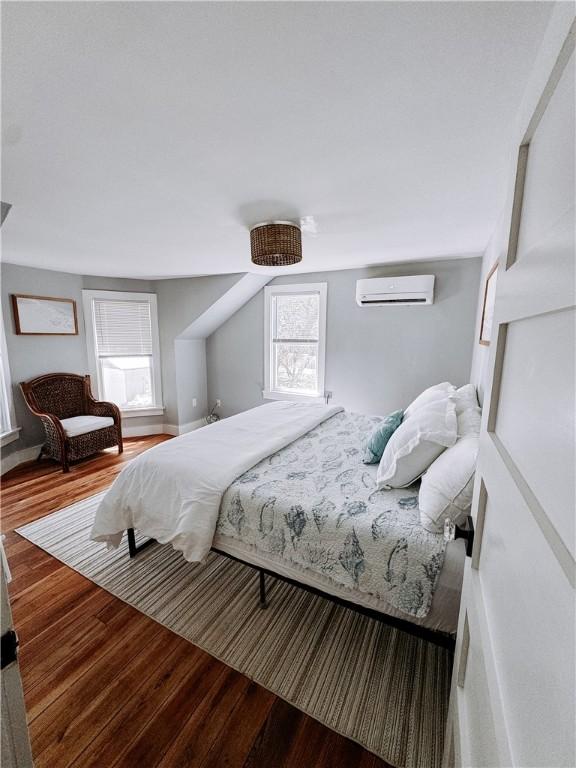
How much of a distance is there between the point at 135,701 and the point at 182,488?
34.5 inches

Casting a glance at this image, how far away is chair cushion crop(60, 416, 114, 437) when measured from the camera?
11.3 ft

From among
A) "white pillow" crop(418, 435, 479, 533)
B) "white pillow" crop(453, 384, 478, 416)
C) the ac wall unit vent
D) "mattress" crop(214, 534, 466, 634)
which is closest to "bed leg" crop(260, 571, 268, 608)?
"mattress" crop(214, 534, 466, 634)

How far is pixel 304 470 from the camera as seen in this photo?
6.31ft

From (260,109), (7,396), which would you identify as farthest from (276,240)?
(7,396)

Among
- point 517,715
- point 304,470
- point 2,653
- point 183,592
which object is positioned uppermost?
point 517,715

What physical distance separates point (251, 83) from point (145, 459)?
1.90m

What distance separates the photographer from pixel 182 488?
1743 mm

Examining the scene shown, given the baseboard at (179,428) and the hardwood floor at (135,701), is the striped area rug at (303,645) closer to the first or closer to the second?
the hardwood floor at (135,701)

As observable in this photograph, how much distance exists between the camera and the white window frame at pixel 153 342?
13.5 feet

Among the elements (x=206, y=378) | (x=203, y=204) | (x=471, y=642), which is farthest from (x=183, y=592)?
(x=206, y=378)

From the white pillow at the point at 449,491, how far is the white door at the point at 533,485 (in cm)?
56

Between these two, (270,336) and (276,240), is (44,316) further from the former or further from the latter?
(276,240)

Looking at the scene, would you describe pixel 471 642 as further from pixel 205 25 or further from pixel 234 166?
pixel 234 166

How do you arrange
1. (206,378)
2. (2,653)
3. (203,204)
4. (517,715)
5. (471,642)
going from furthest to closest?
(206,378), (203,204), (471,642), (2,653), (517,715)
